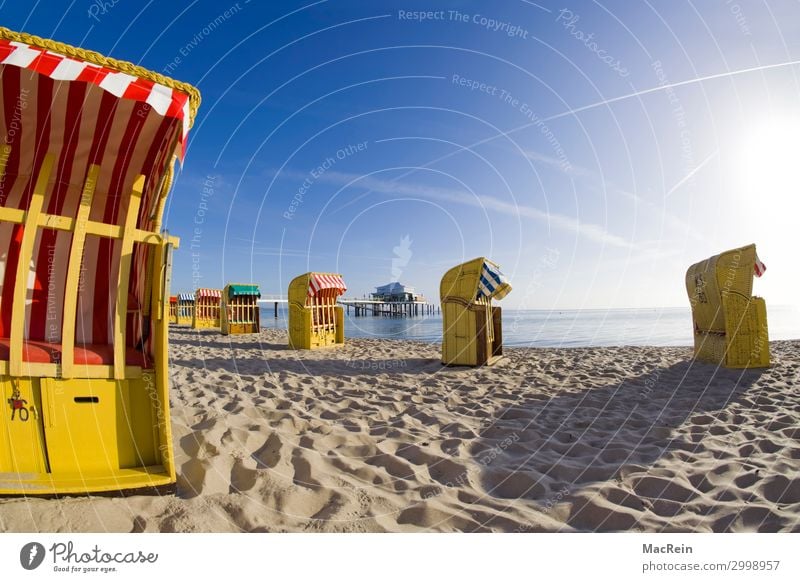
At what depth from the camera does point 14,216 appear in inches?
86.2

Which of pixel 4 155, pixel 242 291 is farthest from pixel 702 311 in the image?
pixel 242 291

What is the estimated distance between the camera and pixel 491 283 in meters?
7.80

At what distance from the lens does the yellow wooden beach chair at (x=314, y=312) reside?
37.0ft

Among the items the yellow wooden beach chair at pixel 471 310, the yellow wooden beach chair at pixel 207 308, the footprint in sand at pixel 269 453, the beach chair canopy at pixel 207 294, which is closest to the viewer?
the footprint in sand at pixel 269 453

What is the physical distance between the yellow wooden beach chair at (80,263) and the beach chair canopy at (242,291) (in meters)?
14.6

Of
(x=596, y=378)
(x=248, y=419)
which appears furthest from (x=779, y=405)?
(x=248, y=419)

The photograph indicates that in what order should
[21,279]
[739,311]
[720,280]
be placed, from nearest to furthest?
[21,279] < [739,311] < [720,280]

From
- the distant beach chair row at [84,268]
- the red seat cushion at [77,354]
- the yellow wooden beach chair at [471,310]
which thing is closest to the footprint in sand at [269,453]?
the distant beach chair row at [84,268]

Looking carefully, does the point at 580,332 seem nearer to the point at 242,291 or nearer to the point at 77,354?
the point at 242,291

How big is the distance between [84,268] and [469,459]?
10.9ft

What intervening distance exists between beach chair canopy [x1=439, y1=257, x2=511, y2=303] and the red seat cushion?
6.02m

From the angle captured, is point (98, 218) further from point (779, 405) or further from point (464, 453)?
point (779, 405)

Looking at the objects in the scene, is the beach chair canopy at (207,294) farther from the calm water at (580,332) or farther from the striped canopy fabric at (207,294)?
the calm water at (580,332)

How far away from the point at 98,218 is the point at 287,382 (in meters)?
3.82
